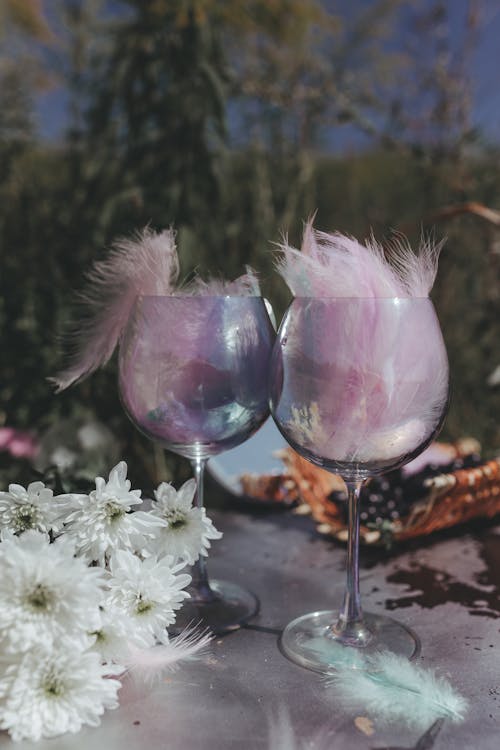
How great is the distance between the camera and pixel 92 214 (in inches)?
58.3

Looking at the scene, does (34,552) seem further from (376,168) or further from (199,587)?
(376,168)

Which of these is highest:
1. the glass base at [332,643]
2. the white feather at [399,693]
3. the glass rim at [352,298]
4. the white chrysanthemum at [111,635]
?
the glass rim at [352,298]

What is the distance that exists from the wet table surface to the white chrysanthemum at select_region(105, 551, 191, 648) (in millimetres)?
48

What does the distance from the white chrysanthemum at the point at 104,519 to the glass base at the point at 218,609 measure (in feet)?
0.43

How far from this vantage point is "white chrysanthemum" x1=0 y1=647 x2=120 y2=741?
45 centimetres

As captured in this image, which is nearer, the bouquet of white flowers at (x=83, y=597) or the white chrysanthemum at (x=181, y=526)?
the bouquet of white flowers at (x=83, y=597)

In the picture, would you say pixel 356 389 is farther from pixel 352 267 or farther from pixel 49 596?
pixel 49 596

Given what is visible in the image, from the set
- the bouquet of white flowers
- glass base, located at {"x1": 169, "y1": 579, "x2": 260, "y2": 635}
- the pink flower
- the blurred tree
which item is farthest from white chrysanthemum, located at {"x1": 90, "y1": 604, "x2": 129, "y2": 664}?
the blurred tree

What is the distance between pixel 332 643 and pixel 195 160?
3.53 ft

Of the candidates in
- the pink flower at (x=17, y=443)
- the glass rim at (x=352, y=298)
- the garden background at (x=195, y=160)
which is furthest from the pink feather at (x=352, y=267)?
the pink flower at (x=17, y=443)

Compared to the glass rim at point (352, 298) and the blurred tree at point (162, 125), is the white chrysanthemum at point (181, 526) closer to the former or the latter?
the glass rim at point (352, 298)

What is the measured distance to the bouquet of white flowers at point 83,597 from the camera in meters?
0.46

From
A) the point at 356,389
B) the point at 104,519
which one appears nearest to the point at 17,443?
the point at 104,519

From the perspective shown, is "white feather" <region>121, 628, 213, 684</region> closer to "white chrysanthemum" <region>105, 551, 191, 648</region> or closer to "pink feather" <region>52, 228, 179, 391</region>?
"white chrysanthemum" <region>105, 551, 191, 648</region>
